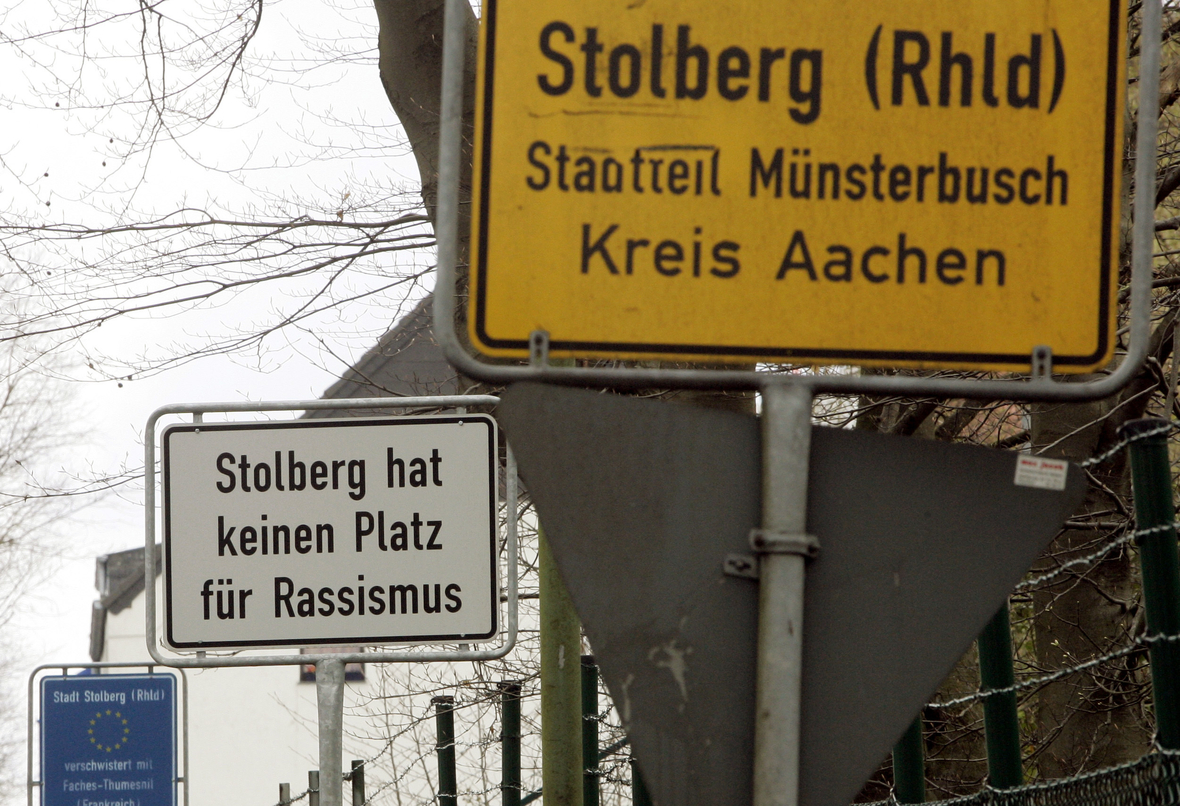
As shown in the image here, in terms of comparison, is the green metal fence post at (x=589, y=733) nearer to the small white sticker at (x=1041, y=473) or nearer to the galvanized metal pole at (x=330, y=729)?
the galvanized metal pole at (x=330, y=729)

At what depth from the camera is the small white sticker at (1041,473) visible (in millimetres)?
1938

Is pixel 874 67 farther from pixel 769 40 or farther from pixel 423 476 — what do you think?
pixel 423 476

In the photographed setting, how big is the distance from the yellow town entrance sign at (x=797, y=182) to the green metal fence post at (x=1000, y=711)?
1.20 metres

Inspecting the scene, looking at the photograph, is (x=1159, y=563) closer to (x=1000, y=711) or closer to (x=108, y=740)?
(x=1000, y=711)

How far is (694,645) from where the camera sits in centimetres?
190

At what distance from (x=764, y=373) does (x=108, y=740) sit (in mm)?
9571

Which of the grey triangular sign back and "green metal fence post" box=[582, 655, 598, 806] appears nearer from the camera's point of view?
the grey triangular sign back

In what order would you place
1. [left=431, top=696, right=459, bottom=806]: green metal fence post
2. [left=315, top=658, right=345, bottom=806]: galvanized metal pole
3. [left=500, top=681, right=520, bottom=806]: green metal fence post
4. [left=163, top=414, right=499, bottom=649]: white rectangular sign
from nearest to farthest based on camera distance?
[left=315, top=658, right=345, bottom=806]: galvanized metal pole < [left=163, top=414, right=499, bottom=649]: white rectangular sign < [left=500, top=681, right=520, bottom=806]: green metal fence post < [left=431, top=696, right=459, bottom=806]: green metal fence post

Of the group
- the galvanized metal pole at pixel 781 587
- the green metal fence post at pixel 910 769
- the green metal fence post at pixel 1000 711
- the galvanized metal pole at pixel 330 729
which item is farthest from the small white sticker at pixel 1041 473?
the galvanized metal pole at pixel 330 729

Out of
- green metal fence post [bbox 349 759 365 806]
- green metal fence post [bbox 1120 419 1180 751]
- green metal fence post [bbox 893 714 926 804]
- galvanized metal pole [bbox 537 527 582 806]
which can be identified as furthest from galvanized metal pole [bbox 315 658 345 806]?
green metal fence post [bbox 349 759 365 806]

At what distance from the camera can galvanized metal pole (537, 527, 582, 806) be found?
6566 millimetres

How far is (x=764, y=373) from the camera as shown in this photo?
1.94 metres

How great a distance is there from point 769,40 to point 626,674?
911mm

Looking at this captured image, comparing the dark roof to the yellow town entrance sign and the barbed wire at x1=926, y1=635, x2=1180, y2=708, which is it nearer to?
the barbed wire at x1=926, y1=635, x2=1180, y2=708
